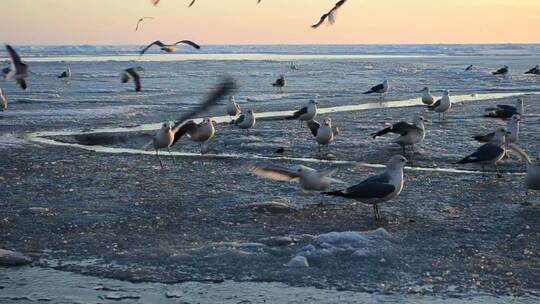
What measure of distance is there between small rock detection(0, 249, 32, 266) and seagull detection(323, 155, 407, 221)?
3623 mm

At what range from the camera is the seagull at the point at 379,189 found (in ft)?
28.3

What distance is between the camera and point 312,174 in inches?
370

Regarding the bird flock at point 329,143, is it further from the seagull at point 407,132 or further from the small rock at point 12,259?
the small rock at point 12,259

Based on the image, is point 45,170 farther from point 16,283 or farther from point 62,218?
point 16,283

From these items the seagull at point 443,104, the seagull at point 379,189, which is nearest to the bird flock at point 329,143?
the seagull at point 379,189

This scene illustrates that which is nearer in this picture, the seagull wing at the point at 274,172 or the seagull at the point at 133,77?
the seagull wing at the point at 274,172

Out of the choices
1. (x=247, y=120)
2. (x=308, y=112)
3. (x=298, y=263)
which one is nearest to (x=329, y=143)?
(x=247, y=120)

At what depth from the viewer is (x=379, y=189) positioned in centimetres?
862

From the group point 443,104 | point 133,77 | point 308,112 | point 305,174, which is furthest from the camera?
point 443,104

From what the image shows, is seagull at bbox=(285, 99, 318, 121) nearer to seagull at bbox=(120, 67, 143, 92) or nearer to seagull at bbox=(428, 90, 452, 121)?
seagull at bbox=(428, 90, 452, 121)

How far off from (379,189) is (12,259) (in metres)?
4.29

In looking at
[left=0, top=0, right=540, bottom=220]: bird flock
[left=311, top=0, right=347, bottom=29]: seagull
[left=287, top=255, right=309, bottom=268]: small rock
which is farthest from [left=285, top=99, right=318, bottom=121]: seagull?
[left=311, top=0, right=347, bottom=29]: seagull

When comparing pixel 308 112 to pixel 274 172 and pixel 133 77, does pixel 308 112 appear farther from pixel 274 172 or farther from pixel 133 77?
pixel 274 172

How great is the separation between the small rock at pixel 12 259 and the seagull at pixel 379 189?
3.62 meters
